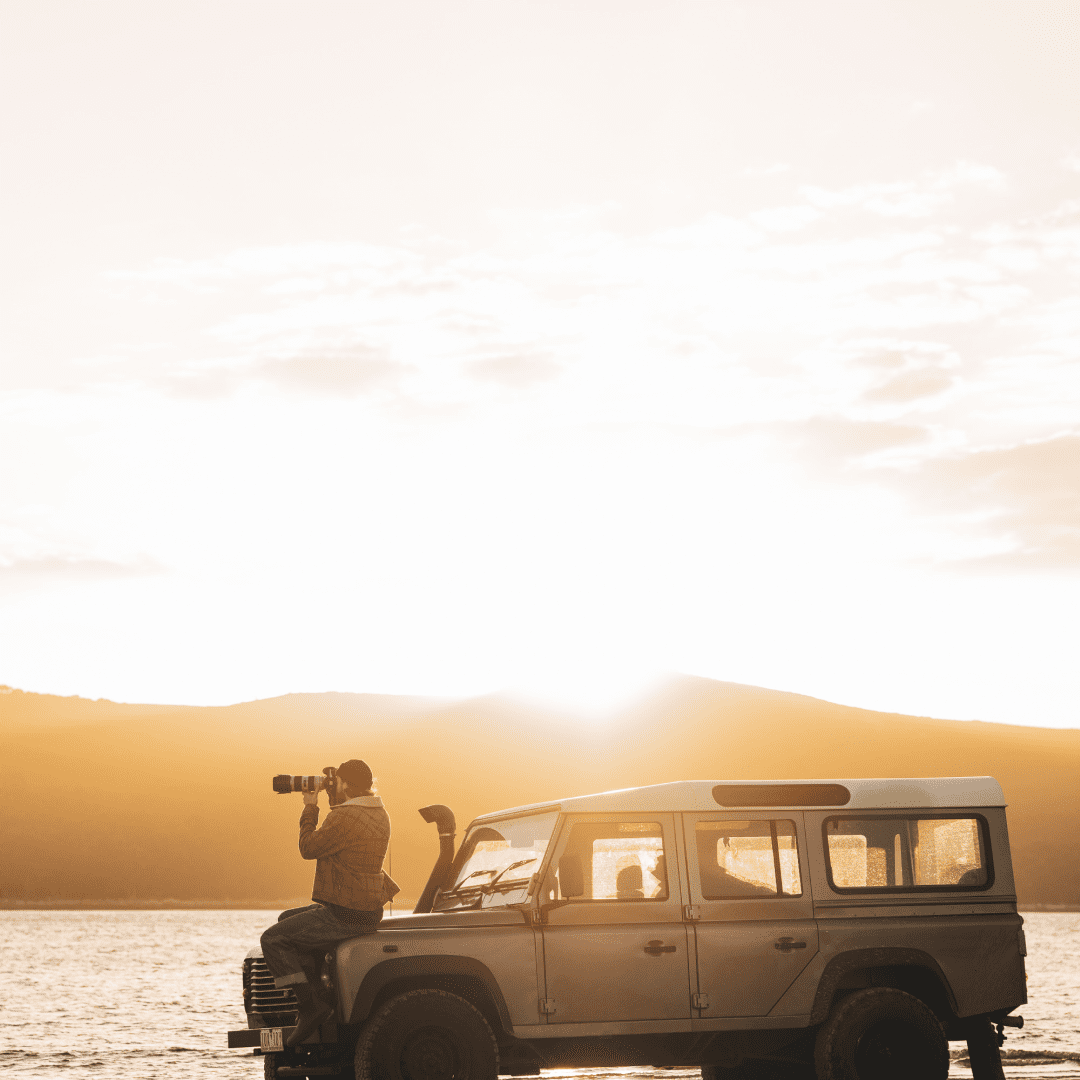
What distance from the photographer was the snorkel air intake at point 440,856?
1261 cm

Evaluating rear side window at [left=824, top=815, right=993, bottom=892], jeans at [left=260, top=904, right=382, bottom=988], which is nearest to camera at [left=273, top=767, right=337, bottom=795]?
jeans at [left=260, top=904, right=382, bottom=988]

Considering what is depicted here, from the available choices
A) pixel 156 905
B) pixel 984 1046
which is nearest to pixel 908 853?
pixel 984 1046

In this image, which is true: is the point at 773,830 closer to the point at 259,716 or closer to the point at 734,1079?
the point at 734,1079

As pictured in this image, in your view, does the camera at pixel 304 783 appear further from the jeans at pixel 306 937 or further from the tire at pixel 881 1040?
the tire at pixel 881 1040

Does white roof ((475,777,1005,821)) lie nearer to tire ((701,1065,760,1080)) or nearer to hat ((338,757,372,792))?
hat ((338,757,372,792))

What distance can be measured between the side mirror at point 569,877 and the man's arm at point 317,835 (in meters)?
1.55

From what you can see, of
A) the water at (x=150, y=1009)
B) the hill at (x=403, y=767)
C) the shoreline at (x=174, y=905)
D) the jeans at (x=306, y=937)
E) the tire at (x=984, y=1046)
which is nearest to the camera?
the jeans at (x=306, y=937)

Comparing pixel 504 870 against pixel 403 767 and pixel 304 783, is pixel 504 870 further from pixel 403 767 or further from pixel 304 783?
pixel 403 767

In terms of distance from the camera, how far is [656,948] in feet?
35.4

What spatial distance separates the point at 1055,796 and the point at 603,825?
12628 cm

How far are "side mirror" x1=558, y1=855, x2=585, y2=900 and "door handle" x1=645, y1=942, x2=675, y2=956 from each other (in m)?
0.68

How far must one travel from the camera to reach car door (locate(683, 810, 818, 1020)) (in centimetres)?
1089

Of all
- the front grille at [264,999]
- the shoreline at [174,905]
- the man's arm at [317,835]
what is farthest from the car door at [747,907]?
the shoreline at [174,905]

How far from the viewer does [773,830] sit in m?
11.3
